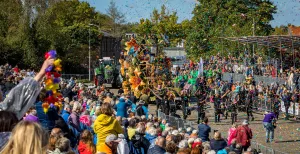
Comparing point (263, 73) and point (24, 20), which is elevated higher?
point (24, 20)

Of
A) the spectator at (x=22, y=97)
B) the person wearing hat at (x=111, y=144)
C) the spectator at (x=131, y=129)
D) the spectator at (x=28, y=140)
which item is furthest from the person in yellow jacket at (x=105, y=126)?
the spectator at (x=28, y=140)

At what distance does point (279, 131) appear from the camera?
27.6m

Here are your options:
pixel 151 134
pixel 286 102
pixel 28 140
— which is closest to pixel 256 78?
pixel 286 102

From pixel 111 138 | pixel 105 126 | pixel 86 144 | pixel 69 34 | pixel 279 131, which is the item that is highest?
pixel 69 34

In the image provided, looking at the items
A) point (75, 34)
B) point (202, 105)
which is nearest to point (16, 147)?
point (202, 105)

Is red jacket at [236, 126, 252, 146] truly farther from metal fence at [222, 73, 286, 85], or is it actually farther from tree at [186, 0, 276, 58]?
tree at [186, 0, 276, 58]

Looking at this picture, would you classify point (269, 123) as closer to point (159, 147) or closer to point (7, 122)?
point (159, 147)

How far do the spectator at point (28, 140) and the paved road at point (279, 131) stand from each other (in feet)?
57.4

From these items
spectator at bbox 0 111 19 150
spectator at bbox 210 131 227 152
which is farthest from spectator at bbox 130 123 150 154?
spectator at bbox 0 111 19 150

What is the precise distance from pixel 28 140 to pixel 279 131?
81.3ft

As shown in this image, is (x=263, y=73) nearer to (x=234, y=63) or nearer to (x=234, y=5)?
(x=234, y=63)

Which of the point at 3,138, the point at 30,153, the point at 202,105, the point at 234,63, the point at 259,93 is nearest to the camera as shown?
the point at 30,153

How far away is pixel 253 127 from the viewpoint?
1120 inches

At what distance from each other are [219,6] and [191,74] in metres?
30.1
